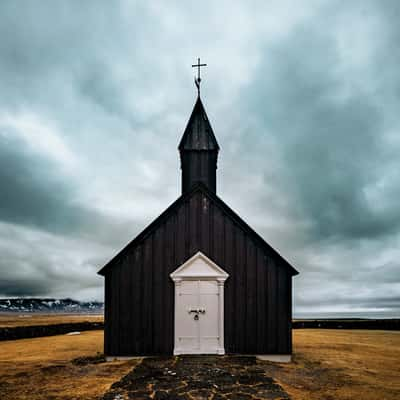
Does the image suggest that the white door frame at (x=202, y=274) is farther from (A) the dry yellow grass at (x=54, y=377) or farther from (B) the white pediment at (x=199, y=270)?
(A) the dry yellow grass at (x=54, y=377)

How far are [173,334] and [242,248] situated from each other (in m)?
3.76

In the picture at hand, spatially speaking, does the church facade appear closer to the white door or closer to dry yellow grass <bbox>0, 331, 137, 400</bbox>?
the white door

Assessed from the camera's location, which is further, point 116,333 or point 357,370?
point 116,333

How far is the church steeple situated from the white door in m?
4.11

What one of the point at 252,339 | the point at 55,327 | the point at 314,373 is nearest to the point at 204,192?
the point at 252,339

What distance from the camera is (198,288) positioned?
14.4m

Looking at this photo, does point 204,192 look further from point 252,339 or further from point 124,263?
point 252,339

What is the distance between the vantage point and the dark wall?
14.0 meters

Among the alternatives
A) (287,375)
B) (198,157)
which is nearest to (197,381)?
(287,375)

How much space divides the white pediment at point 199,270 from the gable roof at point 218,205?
1661 millimetres

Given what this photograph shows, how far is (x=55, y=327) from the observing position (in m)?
30.2

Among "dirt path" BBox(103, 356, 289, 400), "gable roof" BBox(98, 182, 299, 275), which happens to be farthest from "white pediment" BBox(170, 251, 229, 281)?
"dirt path" BBox(103, 356, 289, 400)

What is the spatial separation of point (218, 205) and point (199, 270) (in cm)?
240

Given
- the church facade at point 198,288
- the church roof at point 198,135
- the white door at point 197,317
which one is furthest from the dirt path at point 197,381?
the church roof at point 198,135
